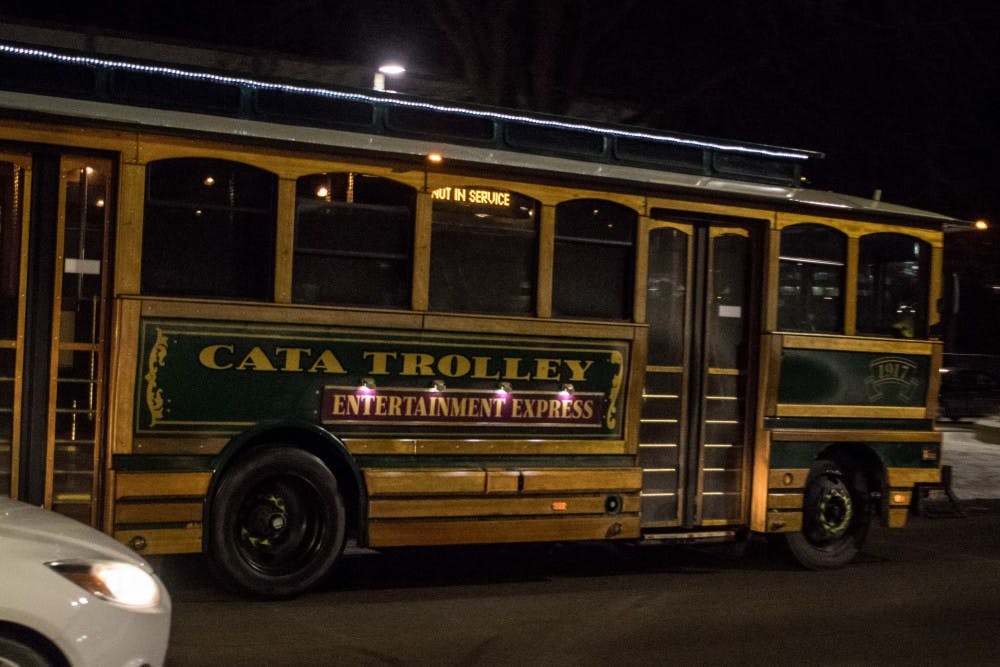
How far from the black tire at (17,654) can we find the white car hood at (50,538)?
325 mm

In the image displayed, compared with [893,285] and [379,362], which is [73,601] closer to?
[379,362]

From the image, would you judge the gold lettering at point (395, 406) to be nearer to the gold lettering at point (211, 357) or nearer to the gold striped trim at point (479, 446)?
the gold striped trim at point (479, 446)

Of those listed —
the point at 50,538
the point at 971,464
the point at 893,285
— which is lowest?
the point at 971,464

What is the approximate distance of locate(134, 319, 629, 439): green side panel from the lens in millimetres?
8273

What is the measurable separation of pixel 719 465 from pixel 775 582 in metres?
1.03

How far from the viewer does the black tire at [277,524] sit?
27.8ft

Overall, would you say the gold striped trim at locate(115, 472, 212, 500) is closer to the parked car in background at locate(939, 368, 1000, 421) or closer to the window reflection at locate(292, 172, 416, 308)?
the window reflection at locate(292, 172, 416, 308)

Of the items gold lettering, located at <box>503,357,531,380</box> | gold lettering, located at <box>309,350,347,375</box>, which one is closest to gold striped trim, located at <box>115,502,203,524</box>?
gold lettering, located at <box>309,350,347,375</box>

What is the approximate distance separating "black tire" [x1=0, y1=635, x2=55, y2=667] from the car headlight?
288mm

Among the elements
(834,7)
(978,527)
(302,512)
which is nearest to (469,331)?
(302,512)

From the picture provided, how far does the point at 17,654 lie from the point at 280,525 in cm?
398

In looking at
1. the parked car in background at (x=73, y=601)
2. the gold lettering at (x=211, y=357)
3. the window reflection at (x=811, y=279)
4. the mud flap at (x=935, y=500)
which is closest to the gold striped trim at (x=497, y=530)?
the gold lettering at (x=211, y=357)

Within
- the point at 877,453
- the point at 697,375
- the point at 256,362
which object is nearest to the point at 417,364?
the point at 256,362

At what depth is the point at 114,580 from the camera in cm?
513
